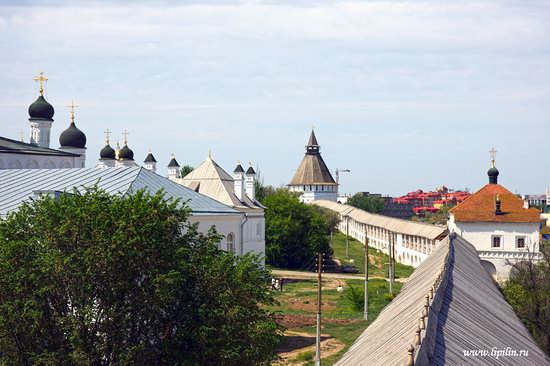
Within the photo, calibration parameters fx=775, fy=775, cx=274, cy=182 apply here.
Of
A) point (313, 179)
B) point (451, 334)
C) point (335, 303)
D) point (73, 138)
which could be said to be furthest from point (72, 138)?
point (313, 179)

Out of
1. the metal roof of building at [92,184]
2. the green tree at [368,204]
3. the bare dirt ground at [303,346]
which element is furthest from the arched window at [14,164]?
the green tree at [368,204]

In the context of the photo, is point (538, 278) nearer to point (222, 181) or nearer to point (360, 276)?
point (222, 181)

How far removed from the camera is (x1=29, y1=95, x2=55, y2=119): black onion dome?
49.3 m

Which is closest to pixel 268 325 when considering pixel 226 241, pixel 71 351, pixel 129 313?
pixel 129 313

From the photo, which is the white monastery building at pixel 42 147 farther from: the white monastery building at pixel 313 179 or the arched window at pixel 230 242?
the white monastery building at pixel 313 179

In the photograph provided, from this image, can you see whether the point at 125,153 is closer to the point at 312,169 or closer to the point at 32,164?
the point at 32,164

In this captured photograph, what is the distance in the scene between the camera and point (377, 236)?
71500 mm

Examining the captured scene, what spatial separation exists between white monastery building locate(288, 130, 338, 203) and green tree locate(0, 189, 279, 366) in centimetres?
9304

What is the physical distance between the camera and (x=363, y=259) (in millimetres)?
63844

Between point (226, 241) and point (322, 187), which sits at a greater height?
point (322, 187)

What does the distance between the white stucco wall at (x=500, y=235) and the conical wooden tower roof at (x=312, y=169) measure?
69.2 metres

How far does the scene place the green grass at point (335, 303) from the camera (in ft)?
101

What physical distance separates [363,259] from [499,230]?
2286 centimetres

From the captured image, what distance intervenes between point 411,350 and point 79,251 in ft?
33.1
